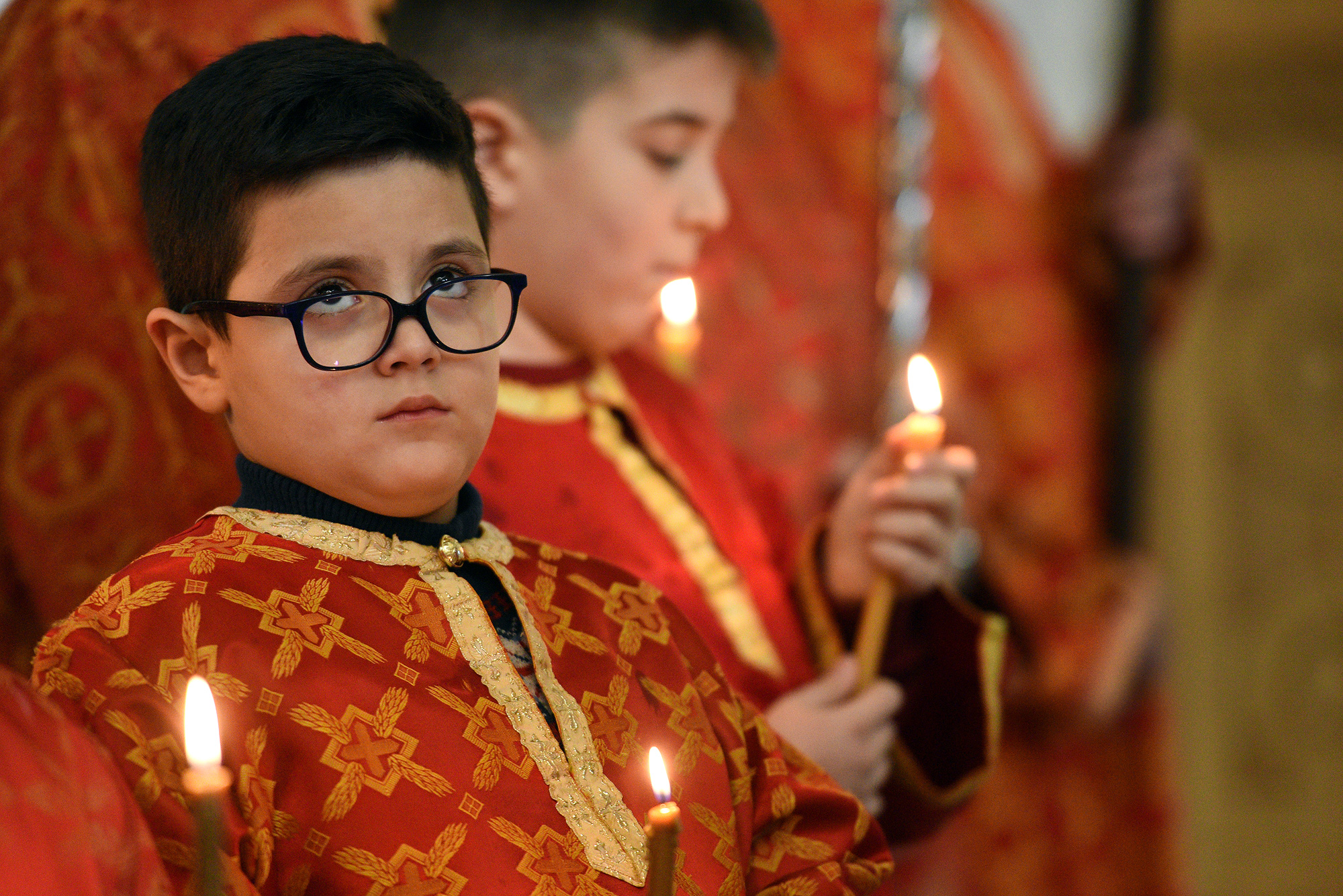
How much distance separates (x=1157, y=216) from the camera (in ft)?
7.23

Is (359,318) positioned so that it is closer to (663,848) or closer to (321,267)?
(321,267)

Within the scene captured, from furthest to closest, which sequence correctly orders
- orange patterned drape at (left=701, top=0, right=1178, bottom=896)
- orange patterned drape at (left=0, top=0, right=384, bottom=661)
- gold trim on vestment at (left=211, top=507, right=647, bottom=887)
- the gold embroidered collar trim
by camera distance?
1. orange patterned drape at (left=701, top=0, right=1178, bottom=896)
2. the gold embroidered collar trim
3. orange patterned drape at (left=0, top=0, right=384, bottom=661)
4. gold trim on vestment at (left=211, top=507, right=647, bottom=887)

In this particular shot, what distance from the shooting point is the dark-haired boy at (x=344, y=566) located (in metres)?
0.61

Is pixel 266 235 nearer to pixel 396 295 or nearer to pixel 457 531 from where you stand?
pixel 396 295

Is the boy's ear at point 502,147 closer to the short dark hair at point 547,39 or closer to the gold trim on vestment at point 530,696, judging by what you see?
the short dark hair at point 547,39

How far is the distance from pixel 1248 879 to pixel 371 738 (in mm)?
2772

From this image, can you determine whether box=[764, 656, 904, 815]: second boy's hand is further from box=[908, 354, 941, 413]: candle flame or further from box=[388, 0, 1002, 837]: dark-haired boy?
box=[908, 354, 941, 413]: candle flame

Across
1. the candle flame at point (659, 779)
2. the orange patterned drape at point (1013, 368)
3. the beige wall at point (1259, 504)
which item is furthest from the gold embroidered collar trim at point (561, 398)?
the beige wall at point (1259, 504)

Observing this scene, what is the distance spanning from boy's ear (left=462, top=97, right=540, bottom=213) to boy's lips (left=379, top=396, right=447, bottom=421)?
35 centimetres

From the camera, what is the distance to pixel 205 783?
466mm

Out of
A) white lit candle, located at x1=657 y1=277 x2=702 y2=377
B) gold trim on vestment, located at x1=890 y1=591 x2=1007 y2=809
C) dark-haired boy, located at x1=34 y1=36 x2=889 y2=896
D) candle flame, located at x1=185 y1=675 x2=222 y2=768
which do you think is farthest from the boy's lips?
gold trim on vestment, located at x1=890 y1=591 x2=1007 y2=809

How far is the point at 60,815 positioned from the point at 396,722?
0.55 ft

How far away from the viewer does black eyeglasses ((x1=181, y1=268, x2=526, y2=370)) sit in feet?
2.05

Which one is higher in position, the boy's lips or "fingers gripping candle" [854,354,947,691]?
"fingers gripping candle" [854,354,947,691]
